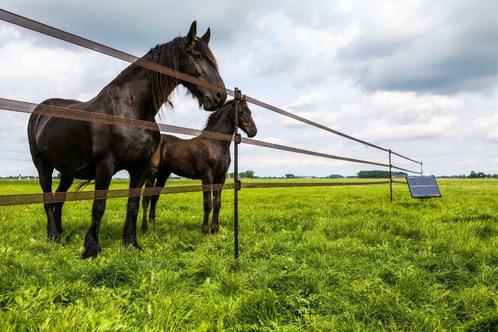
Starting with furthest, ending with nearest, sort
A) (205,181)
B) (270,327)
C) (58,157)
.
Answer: (205,181)
(58,157)
(270,327)

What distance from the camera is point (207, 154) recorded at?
275 inches

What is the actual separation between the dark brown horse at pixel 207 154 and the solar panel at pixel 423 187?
607 centimetres

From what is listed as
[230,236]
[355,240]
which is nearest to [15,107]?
[230,236]

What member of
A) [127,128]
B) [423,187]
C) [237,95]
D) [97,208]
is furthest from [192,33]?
[423,187]

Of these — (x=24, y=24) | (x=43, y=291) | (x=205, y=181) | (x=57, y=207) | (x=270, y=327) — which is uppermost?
(x=24, y=24)

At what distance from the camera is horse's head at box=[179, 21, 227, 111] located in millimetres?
4289

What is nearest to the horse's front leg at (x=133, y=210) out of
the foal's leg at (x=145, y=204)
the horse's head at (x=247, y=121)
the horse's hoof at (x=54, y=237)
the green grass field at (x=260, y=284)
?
the green grass field at (x=260, y=284)

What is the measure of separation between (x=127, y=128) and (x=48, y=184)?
8.37 feet

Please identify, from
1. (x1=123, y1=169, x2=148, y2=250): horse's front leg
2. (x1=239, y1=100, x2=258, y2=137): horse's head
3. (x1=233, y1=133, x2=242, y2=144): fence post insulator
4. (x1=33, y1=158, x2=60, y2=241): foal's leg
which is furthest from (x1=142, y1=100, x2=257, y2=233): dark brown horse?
(x1=233, y1=133, x2=242, y2=144): fence post insulator

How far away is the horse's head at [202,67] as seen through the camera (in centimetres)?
429

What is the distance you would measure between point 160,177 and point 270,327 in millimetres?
6207

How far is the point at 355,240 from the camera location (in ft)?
16.7

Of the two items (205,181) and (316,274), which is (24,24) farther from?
(205,181)

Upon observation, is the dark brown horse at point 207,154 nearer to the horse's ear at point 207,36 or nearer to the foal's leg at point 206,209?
the foal's leg at point 206,209
